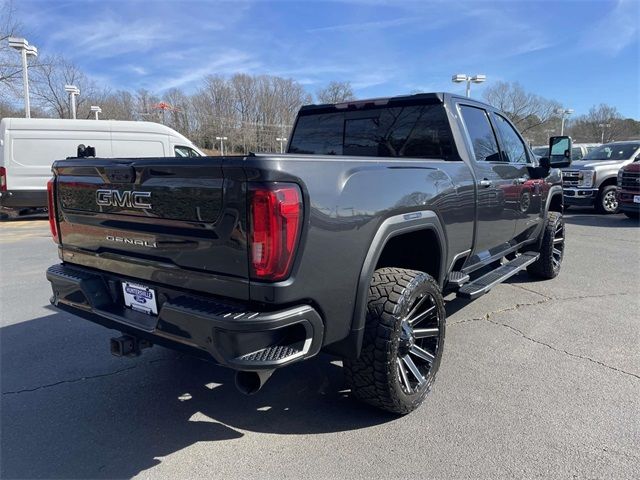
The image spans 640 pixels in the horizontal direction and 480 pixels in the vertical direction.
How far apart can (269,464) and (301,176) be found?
1533 millimetres

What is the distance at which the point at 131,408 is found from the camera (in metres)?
3.02

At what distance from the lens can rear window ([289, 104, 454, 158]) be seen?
387 cm

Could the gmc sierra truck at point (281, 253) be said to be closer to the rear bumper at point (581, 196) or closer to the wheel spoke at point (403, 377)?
the wheel spoke at point (403, 377)

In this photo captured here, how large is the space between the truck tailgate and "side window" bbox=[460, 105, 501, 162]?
262 cm

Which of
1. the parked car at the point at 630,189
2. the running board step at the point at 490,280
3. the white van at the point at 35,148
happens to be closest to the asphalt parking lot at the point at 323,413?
the running board step at the point at 490,280

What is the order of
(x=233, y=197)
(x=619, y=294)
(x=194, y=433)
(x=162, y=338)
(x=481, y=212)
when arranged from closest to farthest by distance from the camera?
1. (x=233, y=197)
2. (x=162, y=338)
3. (x=194, y=433)
4. (x=481, y=212)
5. (x=619, y=294)

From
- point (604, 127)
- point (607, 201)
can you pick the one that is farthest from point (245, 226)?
point (604, 127)

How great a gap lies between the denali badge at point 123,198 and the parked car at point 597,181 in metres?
13.3

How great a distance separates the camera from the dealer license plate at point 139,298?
2570 millimetres

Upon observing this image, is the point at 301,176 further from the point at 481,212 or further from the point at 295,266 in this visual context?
the point at 481,212

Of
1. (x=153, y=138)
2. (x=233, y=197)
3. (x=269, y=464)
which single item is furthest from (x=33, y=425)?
(x=153, y=138)

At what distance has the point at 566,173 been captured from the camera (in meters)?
13.3

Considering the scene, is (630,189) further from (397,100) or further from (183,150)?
(183,150)

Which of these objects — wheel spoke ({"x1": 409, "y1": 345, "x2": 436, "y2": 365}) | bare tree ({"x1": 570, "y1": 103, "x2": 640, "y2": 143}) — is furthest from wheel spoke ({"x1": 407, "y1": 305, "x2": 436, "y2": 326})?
bare tree ({"x1": 570, "y1": 103, "x2": 640, "y2": 143})
